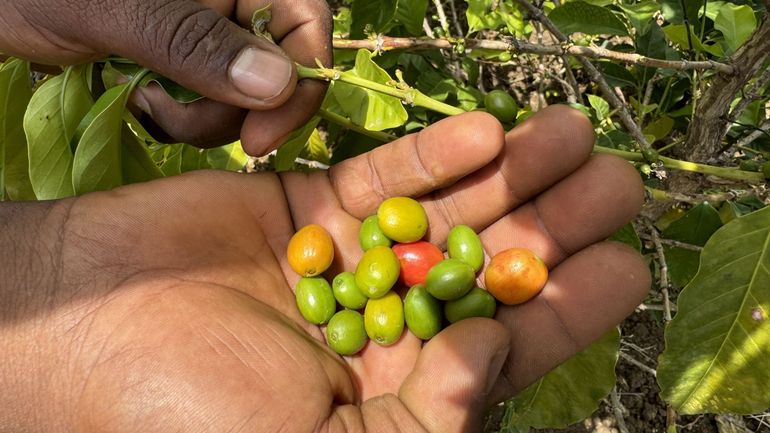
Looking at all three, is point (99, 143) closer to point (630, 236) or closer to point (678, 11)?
point (630, 236)

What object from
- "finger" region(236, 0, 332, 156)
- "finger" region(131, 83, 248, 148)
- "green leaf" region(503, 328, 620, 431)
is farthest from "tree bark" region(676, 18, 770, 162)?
"finger" region(131, 83, 248, 148)

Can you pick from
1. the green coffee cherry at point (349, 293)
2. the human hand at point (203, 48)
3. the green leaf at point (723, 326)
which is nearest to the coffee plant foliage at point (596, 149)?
the green leaf at point (723, 326)

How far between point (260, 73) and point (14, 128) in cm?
116

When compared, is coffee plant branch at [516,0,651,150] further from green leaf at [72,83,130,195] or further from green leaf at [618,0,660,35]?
green leaf at [72,83,130,195]

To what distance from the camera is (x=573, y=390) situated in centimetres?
249

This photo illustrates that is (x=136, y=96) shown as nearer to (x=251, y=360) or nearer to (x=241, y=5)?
(x=241, y=5)

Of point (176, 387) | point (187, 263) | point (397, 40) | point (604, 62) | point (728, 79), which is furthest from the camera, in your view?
point (604, 62)

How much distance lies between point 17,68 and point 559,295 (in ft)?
7.08

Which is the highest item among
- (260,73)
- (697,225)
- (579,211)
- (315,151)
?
(260,73)

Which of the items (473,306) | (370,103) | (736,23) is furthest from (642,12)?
(473,306)

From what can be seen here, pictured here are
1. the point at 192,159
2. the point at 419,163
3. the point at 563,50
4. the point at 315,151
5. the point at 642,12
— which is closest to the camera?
the point at 563,50

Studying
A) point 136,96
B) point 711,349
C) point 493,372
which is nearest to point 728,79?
point 711,349

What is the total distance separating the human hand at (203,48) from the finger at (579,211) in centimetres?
94

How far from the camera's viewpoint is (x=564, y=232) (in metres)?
2.32
